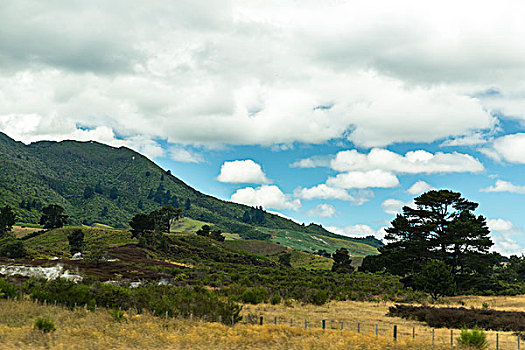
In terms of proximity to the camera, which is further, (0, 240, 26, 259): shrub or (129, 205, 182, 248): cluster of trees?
(129, 205, 182, 248): cluster of trees

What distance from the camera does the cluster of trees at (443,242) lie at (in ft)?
180

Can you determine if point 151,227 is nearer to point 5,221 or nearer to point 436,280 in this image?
point 5,221

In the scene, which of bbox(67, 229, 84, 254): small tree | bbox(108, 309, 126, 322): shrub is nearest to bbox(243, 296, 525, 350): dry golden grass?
bbox(108, 309, 126, 322): shrub

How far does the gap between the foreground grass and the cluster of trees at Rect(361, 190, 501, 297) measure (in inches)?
1340

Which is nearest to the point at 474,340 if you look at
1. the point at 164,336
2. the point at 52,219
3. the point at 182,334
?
the point at 182,334

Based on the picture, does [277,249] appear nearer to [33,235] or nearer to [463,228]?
[33,235]

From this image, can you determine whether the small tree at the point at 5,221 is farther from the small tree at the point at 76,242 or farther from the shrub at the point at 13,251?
the shrub at the point at 13,251

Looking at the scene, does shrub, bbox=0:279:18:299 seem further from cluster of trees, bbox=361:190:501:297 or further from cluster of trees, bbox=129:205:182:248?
cluster of trees, bbox=129:205:182:248

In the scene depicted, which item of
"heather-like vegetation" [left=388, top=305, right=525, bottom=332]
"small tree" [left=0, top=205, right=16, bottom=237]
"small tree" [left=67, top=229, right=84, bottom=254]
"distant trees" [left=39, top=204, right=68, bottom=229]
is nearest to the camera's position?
"heather-like vegetation" [left=388, top=305, right=525, bottom=332]

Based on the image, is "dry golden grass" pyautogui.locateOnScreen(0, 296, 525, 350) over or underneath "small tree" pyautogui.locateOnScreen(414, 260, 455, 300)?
underneath

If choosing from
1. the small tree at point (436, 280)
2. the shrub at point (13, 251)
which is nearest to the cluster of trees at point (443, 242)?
the small tree at point (436, 280)

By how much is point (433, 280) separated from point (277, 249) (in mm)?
130895

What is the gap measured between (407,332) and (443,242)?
3516cm

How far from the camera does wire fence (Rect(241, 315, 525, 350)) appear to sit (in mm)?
22266
